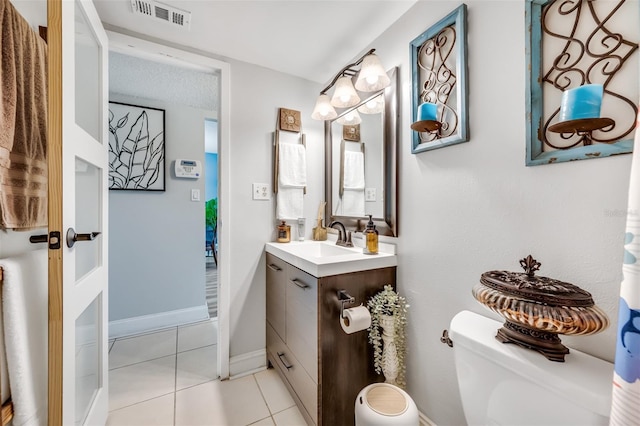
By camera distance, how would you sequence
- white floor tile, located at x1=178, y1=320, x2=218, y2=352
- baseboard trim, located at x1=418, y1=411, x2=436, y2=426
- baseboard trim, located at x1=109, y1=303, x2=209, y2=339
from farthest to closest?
baseboard trim, located at x1=109, y1=303, x2=209, y2=339, white floor tile, located at x1=178, y1=320, x2=218, y2=352, baseboard trim, located at x1=418, y1=411, x2=436, y2=426

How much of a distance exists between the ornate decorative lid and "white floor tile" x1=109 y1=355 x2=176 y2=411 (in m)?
1.91

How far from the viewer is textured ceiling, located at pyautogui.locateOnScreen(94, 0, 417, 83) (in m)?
1.33

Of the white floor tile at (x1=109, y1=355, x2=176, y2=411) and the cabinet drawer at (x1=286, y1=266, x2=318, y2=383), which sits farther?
the white floor tile at (x1=109, y1=355, x2=176, y2=411)

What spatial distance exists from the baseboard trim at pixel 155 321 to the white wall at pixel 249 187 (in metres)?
1.06

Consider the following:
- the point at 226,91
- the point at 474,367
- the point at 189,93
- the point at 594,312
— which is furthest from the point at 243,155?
the point at 594,312

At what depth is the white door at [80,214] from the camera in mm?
Answer: 798

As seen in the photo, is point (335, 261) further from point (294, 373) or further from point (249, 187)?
point (249, 187)

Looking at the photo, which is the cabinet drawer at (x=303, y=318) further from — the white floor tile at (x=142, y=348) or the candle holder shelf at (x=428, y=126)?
the white floor tile at (x=142, y=348)

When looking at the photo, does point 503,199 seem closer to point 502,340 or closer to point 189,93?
point 502,340

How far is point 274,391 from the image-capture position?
161 centimetres

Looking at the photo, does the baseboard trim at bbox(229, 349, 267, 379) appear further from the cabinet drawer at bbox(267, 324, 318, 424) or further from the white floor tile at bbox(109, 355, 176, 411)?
the white floor tile at bbox(109, 355, 176, 411)

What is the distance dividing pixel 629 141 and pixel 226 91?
1897mm

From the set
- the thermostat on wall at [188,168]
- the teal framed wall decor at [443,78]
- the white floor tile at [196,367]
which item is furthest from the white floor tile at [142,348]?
the teal framed wall decor at [443,78]

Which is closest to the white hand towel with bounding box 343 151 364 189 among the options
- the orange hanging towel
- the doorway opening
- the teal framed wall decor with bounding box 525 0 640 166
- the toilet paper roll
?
the toilet paper roll
